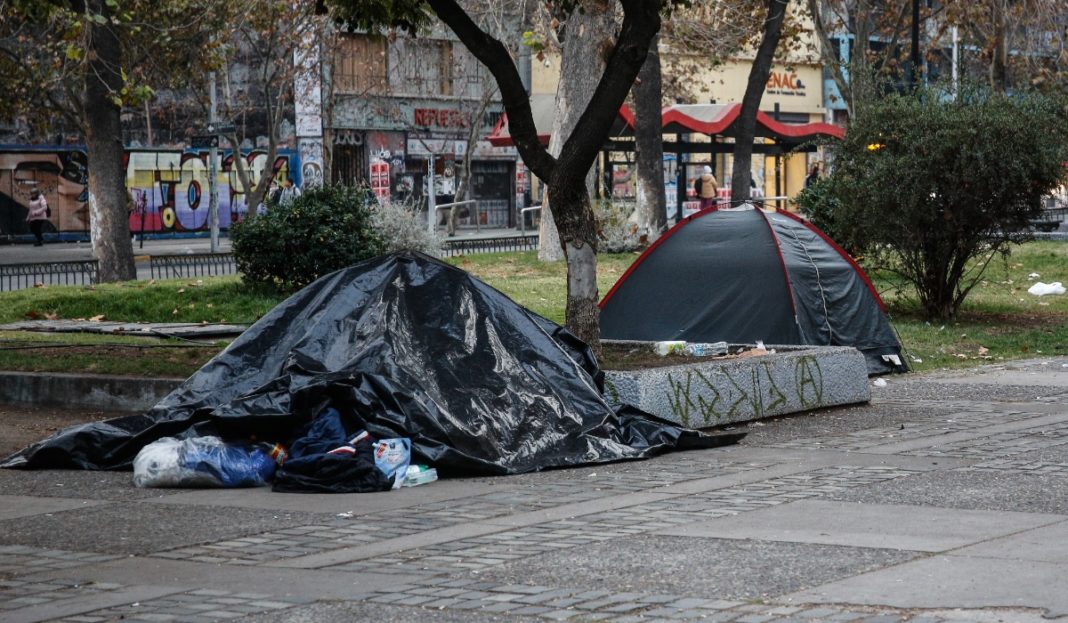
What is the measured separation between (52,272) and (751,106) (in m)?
13.4

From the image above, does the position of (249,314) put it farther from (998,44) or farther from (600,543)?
(998,44)

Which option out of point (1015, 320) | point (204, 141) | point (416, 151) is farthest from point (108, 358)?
point (416, 151)

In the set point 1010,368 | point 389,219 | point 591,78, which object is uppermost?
point 591,78

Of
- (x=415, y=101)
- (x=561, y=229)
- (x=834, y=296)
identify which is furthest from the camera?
(x=415, y=101)

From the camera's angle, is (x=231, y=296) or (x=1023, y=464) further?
(x=231, y=296)

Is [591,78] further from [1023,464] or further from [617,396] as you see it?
[1023,464]

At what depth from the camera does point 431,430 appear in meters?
9.03

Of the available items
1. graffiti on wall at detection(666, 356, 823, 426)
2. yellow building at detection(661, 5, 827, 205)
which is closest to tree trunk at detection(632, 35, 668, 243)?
graffiti on wall at detection(666, 356, 823, 426)

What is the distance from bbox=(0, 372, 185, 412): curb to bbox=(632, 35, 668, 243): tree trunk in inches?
617

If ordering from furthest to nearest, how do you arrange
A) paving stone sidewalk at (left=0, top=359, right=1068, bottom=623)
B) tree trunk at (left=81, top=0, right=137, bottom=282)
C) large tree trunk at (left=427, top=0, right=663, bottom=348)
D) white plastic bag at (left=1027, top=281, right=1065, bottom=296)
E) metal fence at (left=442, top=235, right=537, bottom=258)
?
metal fence at (left=442, top=235, right=537, bottom=258), tree trunk at (left=81, top=0, right=137, bottom=282), white plastic bag at (left=1027, top=281, right=1065, bottom=296), large tree trunk at (left=427, top=0, right=663, bottom=348), paving stone sidewalk at (left=0, top=359, right=1068, bottom=623)

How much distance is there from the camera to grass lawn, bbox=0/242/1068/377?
13.3 meters

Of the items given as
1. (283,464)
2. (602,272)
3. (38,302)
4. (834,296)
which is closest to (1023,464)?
(283,464)

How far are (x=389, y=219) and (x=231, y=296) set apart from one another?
368 centimetres

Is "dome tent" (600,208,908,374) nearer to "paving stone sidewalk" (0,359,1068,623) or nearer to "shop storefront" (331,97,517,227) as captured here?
"paving stone sidewalk" (0,359,1068,623)
